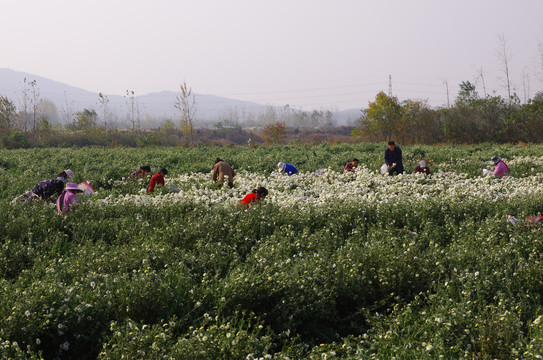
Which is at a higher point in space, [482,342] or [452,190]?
[452,190]

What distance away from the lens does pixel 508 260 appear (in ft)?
20.5

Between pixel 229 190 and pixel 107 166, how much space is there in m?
7.45

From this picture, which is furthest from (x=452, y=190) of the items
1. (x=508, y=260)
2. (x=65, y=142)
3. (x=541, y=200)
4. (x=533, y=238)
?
(x=65, y=142)

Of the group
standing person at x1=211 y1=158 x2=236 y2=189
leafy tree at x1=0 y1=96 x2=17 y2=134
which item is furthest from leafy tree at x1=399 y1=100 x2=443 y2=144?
leafy tree at x1=0 y1=96 x2=17 y2=134

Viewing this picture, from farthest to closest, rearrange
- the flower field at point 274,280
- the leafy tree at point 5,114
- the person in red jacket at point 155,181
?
1. the leafy tree at point 5,114
2. the person in red jacket at point 155,181
3. the flower field at point 274,280

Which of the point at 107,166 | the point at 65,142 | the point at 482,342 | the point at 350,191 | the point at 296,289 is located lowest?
the point at 482,342

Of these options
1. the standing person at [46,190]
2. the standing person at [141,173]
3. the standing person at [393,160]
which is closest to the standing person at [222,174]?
the standing person at [141,173]

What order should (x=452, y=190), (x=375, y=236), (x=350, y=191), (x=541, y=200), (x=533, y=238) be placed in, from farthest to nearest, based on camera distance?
(x=350, y=191) < (x=452, y=190) < (x=541, y=200) < (x=375, y=236) < (x=533, y=238)

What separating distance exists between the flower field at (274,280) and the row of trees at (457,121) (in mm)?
27438

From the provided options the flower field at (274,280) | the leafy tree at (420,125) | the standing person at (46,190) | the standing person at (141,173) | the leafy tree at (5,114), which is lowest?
the flower field at (274,280)

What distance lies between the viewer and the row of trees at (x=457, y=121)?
113ft

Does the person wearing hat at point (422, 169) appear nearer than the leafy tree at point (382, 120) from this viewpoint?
Yes

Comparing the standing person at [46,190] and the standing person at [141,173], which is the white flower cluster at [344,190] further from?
the standing person at [46,190]

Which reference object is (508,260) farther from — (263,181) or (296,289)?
(263,181)
